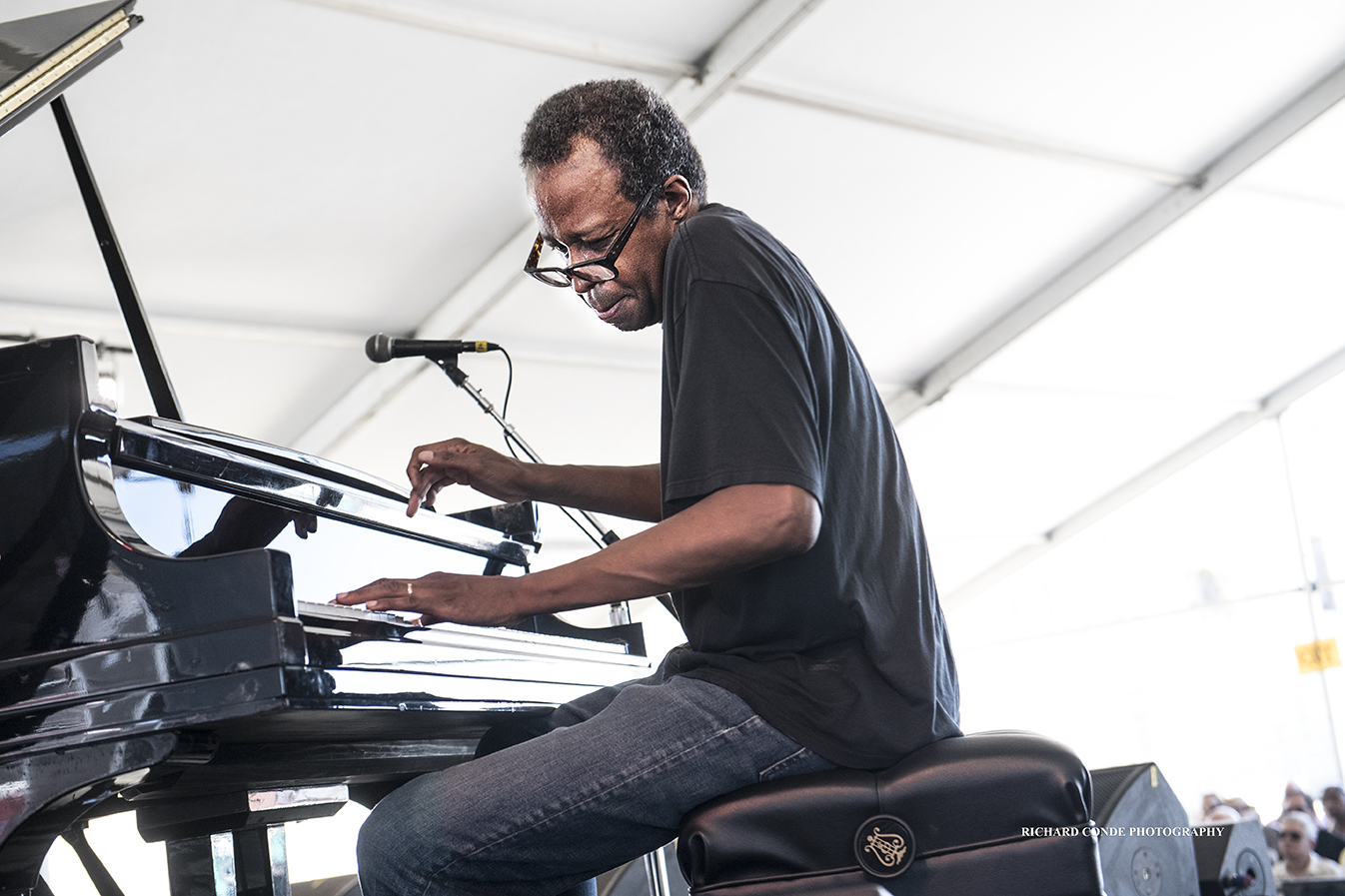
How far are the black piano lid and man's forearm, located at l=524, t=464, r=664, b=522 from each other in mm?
1165

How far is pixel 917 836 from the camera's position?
1445 mm

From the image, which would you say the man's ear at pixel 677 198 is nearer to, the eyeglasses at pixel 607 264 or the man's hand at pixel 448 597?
the eyeglasses at pixel 607 264

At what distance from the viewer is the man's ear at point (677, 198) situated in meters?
1.72

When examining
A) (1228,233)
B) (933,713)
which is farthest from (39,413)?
(1228,233)

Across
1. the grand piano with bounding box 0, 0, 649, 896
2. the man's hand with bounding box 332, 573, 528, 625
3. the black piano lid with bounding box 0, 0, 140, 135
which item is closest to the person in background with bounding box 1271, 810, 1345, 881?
the grand piano with bounding box 0, 0, 649, 896

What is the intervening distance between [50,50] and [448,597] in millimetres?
1503

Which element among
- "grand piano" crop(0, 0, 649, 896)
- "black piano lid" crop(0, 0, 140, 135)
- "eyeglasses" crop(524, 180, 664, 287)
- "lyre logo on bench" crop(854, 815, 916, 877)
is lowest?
"lyre logo on bench" crop(854, 815, 916, 877)

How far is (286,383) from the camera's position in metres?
6.62

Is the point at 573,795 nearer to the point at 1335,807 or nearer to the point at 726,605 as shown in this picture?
the point at 726,605

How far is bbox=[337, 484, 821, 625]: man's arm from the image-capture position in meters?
1.38

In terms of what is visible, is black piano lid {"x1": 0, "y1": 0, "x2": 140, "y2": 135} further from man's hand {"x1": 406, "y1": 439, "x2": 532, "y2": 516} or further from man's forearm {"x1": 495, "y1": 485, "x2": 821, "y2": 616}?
man's forearm {"x1": 495, "y1": 485, "x2": 821, "y2": 616}

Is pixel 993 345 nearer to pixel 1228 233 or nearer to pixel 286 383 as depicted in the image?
pixel 1228 233

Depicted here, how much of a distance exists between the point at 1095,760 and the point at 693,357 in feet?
34.0

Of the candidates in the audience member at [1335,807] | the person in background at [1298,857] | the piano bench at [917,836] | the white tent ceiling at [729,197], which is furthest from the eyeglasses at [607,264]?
the audience member at [1335,807]
